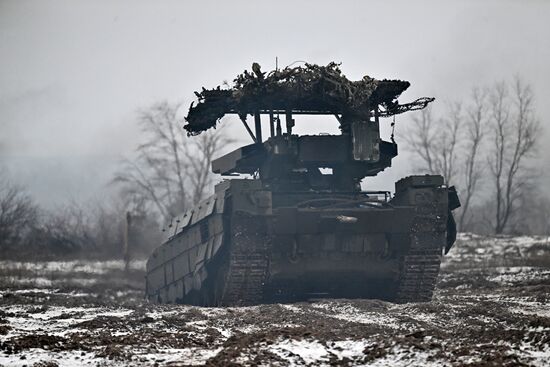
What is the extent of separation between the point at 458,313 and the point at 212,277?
17.2 ft

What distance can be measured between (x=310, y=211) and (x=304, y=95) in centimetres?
227

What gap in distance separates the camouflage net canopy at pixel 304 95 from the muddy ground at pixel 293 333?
3421 millimetres

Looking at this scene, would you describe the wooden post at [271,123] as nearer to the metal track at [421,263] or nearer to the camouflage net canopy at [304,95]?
the camouflage net canopy at [304,95]

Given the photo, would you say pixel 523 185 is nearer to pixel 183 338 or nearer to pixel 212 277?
pixel 212 277

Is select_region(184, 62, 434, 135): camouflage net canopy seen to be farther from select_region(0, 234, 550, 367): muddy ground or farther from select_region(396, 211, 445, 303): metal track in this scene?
select_region(0, 234, 550, 367): muddy ground

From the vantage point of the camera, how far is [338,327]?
941 cm

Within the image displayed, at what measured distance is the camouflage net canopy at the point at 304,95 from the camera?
1443 centimetres

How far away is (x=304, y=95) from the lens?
47.5 feet

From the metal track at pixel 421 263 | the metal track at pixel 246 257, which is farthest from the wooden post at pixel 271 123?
the metal track at pixel 421 263

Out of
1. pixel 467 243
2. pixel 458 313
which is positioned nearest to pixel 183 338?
pixel 458 313

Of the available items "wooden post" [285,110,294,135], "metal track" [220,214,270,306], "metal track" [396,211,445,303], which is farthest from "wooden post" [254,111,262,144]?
"metal track" [396,211,445,303]

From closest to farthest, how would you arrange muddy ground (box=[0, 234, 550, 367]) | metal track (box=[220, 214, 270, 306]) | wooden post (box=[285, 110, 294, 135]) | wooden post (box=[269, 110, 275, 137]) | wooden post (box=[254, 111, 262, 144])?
muddy ground (box=[0, 234, 550, 367]) < metal track (box=[220, 214, 270, 306]) < wooden post (box=[285, 110, 294, 135]) < wooden post (box=[269, 110, 275, 137]) < wooden post (box=[254, 111, 262, 144])

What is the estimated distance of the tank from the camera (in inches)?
521

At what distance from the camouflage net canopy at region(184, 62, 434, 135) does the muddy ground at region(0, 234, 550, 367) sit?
342 centimetres
